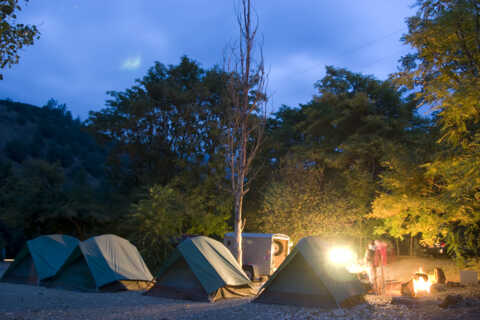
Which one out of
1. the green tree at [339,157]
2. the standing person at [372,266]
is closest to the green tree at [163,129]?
the green tree at [339,157]

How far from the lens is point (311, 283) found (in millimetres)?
8617

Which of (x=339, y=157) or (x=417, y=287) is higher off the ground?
(x=339, y=157)

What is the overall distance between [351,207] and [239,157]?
31.5 ft

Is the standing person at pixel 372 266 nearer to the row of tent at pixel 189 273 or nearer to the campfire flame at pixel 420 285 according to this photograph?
the campfire flame at pixel 420 285

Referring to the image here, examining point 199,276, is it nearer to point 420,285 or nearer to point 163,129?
point 420,285

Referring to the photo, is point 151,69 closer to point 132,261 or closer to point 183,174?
point 183,174

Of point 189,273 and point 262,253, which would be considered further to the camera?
point 262,253

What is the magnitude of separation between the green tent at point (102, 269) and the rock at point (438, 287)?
8.36 metres

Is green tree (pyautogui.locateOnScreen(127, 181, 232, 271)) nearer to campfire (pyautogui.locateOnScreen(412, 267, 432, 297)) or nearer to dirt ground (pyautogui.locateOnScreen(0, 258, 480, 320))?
dirt ground (pyautogui.locateOnScreen(0, 258, 480, 320))

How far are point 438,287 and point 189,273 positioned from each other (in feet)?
24.6

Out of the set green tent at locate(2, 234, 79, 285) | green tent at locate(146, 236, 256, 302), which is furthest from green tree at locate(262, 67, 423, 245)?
green tent at locate(2, 234, 79, 285)

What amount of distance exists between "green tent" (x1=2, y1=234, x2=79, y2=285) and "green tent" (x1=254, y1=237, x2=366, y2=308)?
7.08 m

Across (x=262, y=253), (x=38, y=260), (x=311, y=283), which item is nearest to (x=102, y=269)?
(x=38, y=260)

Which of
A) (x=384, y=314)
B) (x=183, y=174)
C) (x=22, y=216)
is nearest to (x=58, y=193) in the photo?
(x=22, y=216)
